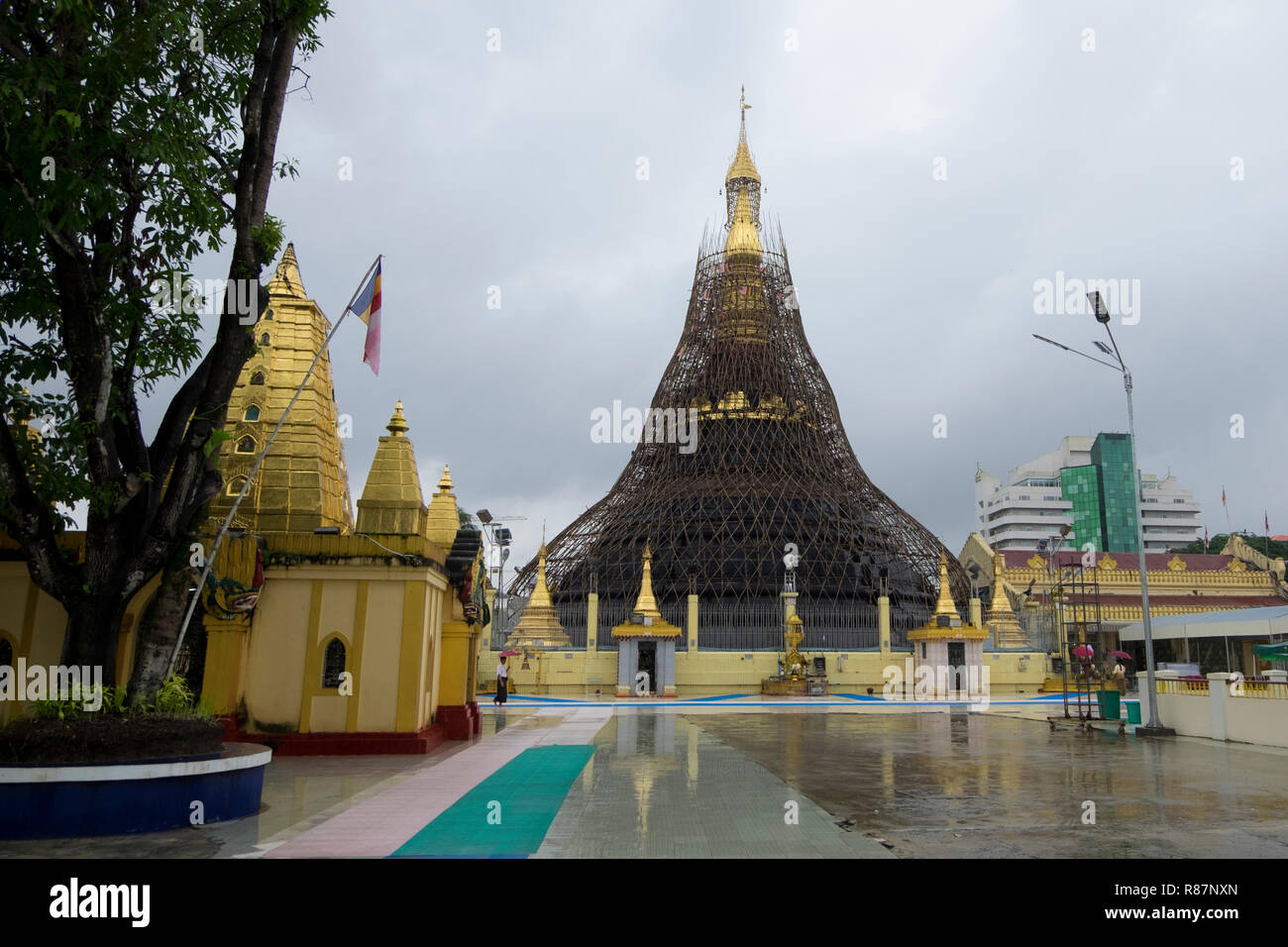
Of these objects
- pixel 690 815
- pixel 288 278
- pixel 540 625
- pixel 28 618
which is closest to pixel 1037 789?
pixel 690 815

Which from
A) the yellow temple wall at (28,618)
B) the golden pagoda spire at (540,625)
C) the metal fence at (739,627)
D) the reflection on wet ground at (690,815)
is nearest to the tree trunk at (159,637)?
the reflection on wet ground at (690,815)

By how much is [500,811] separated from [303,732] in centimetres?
654

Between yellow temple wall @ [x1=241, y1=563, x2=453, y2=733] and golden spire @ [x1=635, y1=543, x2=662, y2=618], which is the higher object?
golden spire @ [x1=635, y1=543, x2=662, y2=618]

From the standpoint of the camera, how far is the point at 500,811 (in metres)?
9.38

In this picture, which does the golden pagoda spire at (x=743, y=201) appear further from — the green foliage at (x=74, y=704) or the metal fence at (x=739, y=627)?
the green foliage at (x=74, y=704)

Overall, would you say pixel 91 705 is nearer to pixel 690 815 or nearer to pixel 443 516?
pixel 690 815

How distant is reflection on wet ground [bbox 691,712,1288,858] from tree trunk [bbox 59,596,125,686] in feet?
23.5

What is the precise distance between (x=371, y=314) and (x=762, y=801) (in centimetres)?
758

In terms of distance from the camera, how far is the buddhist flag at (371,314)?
11.9 metres

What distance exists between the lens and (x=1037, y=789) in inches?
427

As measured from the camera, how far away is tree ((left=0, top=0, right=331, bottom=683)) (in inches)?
323

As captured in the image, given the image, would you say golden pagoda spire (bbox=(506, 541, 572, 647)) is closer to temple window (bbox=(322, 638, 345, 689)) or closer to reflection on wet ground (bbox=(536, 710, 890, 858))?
temple window (bbox=(322, 638, 345, 689))

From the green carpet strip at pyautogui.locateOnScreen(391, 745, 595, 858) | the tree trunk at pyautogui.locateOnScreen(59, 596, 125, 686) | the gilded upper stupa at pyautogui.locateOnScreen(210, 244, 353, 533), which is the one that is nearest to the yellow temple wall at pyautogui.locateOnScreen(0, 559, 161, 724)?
the gilded upper stupa at pyautogui.locateOnScreen(210, 244, 353, 533)
